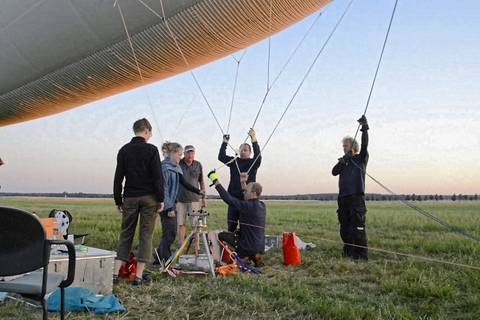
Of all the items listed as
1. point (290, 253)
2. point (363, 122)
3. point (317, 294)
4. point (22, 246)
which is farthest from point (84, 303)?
point (363, 122)

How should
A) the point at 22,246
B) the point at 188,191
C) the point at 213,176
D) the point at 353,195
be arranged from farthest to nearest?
the point at 188,191 → the point at 353,195 → the point at 213,176 → the point at 22,246

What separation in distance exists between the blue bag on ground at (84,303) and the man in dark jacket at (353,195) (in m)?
3.72

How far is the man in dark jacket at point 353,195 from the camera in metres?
6.70

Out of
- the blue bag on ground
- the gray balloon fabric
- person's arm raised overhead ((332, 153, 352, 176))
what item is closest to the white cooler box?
the blue bag on ground

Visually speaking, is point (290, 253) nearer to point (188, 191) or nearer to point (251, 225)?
point (251, 225)

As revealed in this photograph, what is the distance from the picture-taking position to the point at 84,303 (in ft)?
12.5

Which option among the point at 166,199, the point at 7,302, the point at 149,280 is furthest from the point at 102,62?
the point at 7,302

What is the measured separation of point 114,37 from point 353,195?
408 cm

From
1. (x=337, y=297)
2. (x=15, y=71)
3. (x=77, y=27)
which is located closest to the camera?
(x=337, y=297)

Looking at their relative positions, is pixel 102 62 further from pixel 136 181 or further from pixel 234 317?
pixel 234 317

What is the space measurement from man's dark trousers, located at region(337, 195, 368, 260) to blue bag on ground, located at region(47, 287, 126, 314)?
3717 mm

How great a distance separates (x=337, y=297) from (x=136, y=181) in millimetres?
2323

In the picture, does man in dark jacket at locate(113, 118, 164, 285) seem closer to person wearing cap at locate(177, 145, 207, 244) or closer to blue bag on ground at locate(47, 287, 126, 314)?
blue bag on ground at locate(47, 287, 126, 314)

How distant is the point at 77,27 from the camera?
6.55m
